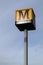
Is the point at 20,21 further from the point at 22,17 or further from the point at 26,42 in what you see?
the point at 26,42

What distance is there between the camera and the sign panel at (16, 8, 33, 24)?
22.3 meters

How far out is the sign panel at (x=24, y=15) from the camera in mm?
22328

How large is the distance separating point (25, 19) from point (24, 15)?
0.33 m

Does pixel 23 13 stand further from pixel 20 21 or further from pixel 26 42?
pixel 26 42

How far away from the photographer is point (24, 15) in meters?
22.4

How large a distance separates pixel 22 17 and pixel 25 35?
1441 mm

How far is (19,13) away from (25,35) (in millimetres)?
1819

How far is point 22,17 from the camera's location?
2248 cm

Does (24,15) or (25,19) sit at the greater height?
(24,15)

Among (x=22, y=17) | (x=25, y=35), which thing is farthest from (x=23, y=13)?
(x=25, y=35)

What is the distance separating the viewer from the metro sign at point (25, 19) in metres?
22.3

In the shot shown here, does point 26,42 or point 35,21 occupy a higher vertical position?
point 35,21

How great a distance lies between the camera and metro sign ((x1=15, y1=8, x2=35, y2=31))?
2231 centimetres

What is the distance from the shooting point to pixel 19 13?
74.4 ft
